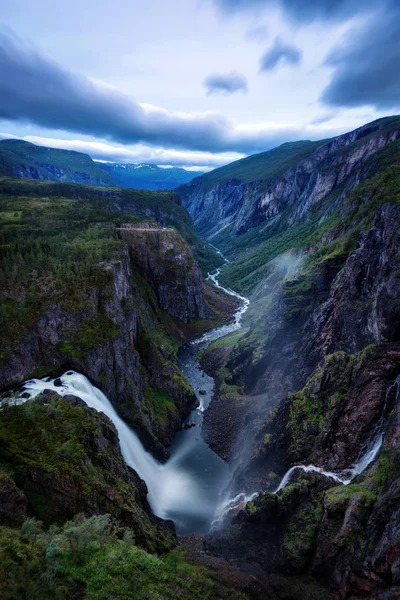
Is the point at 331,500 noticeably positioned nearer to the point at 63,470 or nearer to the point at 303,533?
the point at 303,533

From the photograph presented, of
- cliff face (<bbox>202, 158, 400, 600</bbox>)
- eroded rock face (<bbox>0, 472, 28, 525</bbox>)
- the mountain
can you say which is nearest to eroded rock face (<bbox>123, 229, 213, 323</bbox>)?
the mountain

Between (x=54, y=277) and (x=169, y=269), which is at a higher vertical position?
(x=169, y=269)

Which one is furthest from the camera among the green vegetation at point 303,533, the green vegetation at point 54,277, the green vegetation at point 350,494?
the green vegetation at point 54,277

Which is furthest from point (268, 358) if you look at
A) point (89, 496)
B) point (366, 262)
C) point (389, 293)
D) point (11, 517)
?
point (11, 517)

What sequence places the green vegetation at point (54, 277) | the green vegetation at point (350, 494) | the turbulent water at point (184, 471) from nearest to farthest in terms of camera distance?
the green vegetation at point (350, 494) → the turbulent water at point (184, 471) → the green vegetation at point (54, 277)

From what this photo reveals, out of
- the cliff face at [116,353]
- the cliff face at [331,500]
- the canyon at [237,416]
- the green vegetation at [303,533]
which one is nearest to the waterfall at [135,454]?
the canyon at [237,416]

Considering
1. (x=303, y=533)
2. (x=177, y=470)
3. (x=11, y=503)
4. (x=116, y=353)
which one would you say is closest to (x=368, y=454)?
(x=303, y=533)

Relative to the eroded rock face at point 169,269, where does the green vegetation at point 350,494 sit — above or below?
below

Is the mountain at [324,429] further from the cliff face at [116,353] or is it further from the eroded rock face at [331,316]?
the cliff face at [116,353]
